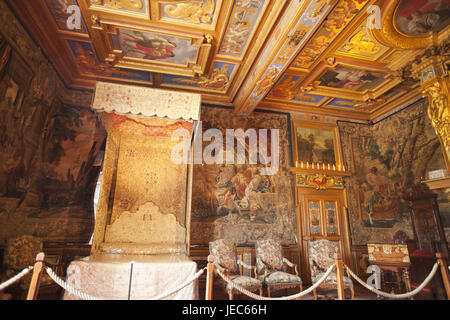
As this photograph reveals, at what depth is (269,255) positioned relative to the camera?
6.00 metres

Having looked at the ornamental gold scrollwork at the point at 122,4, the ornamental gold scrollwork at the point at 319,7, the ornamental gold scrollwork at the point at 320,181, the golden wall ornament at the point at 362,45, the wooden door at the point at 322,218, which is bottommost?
the wooden door at the point at 322,218

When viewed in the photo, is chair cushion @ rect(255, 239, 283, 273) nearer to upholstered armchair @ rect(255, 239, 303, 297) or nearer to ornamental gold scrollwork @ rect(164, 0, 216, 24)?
upholstered armchair @ rect(255, 239, 303, 297)

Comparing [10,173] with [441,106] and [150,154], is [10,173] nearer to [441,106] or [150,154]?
[150,154]

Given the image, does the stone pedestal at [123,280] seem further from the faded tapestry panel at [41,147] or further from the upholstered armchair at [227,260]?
Answer: the faded tapestry panel at [41,147]

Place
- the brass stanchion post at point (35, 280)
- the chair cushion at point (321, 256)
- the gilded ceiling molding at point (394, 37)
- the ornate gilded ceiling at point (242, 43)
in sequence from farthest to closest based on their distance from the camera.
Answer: the chair cushion at point (321, 256) → the gilded ceiling molding at point (394, 37) → the ornate gilded ceiling at point (242, 43) → the brass stanchion post at point (35, 280)

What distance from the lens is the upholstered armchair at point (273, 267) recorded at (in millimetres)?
5316

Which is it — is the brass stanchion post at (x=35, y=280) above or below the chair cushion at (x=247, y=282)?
above

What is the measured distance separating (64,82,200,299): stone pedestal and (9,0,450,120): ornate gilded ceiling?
1.35 metres

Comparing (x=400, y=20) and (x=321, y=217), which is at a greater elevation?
(x=400, y=20)

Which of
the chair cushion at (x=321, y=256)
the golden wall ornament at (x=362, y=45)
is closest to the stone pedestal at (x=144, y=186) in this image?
the chair cushion at (x=321, y=256)

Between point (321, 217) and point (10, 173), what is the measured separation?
7.36 metres

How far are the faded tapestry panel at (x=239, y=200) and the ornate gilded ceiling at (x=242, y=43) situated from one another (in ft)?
5.20
